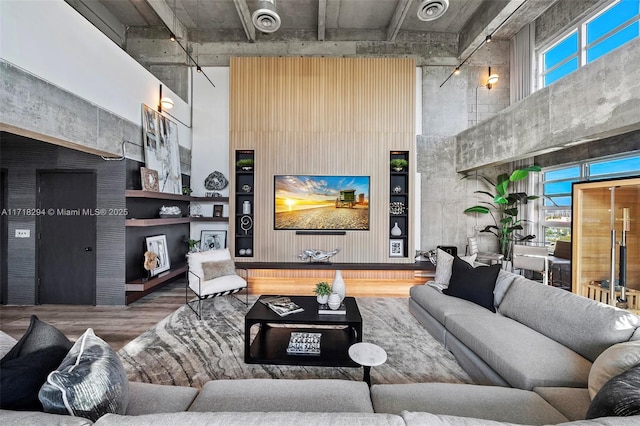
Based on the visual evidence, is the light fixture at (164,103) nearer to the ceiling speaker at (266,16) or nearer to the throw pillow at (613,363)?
the ceiling speaker at (266,16)

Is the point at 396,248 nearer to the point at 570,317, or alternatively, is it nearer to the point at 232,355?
the point at 570,317

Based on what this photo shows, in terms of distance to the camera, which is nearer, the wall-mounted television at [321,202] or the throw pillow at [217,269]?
the throw pillow at [217,269]

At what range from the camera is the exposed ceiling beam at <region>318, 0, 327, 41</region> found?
5.05 m

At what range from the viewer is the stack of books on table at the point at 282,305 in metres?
2.72

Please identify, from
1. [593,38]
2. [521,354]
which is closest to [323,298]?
[521,354]

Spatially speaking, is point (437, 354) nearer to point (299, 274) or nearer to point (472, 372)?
point (472, 372)

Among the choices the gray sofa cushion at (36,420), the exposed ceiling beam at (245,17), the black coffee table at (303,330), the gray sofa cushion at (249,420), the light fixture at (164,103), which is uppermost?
the exposed ceiling beam at (245,17)

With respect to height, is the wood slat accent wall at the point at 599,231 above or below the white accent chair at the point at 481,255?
above

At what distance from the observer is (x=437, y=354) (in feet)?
8.84

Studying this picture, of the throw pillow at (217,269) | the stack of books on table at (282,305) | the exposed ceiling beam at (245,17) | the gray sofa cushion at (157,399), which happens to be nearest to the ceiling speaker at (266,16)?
the exposed ceiling beam at (245,17)

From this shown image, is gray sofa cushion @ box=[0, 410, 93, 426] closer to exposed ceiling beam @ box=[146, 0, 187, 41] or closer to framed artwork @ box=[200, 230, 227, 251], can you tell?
framed artwork @ box=[200, 230, 227, 251]

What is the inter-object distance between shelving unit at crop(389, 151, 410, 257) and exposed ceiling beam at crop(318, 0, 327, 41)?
283cm

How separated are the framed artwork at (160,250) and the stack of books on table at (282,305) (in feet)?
8.36

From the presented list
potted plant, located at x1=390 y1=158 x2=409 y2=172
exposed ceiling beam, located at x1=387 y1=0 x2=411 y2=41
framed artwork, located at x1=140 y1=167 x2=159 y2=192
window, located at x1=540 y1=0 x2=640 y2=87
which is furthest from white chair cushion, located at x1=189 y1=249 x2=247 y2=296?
window, located at x1=540 y1=0 x2=640 y2=87
